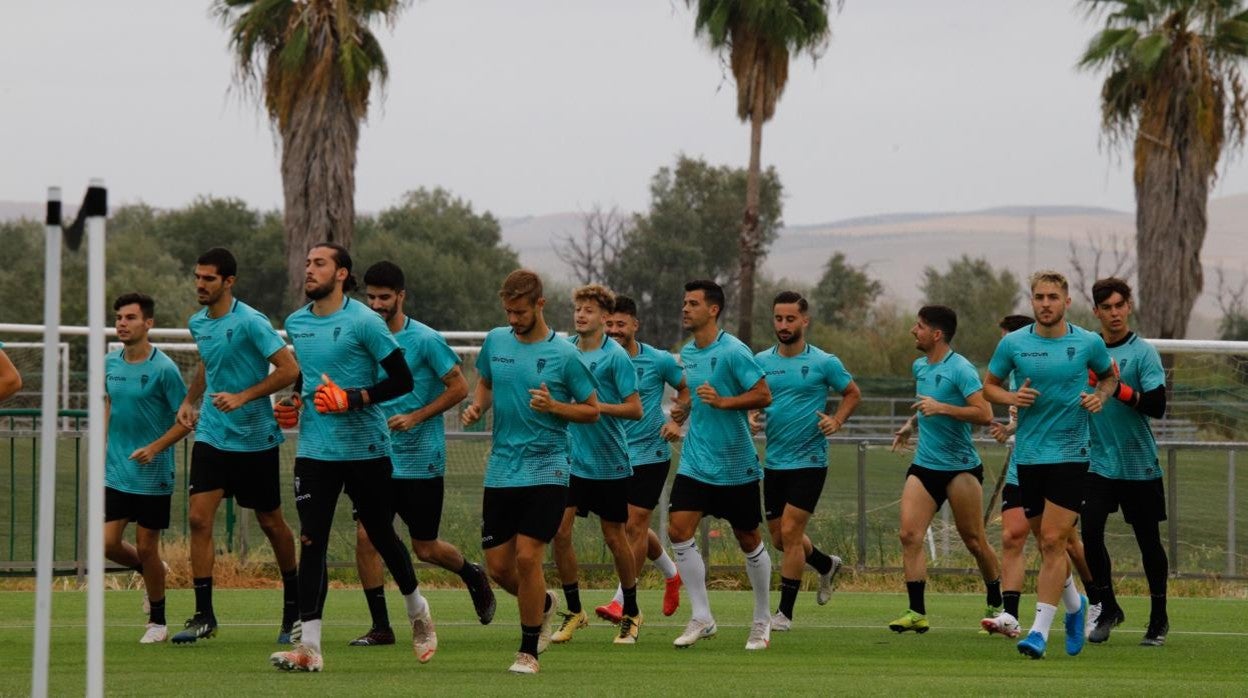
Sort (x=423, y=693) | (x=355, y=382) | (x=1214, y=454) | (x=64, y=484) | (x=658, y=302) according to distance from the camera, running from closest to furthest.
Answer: (x=423, y=693)
(x=355, y=382)
(x=1214, y=454)
(x=64, y=484)
(x=658, y=302)

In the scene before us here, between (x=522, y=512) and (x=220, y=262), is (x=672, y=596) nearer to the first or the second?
(x=522, y=512)

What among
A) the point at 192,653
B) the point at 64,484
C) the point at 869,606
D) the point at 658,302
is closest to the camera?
the point at 192,653

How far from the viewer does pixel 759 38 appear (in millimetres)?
37625

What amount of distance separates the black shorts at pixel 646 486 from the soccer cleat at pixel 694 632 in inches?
51.2

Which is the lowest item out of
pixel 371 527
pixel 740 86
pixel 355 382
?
pixel 371 527

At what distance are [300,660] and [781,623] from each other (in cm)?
428

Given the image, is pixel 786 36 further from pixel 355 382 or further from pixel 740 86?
pixel 355 382

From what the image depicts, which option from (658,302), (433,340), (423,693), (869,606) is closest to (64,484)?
(869,606)

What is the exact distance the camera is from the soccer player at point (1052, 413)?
1095 cm

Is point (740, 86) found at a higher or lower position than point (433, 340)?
higher

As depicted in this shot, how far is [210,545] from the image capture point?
11656 mm

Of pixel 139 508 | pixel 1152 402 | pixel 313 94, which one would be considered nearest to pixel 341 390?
pixel 139 508

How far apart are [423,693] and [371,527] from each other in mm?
1759

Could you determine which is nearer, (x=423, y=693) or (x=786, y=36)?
(x=423, y=693)
